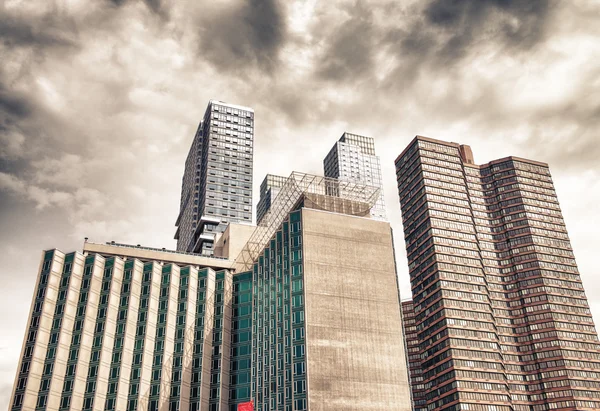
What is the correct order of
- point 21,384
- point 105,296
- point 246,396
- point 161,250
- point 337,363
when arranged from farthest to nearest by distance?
1. point 161,250
2. point 105,296
3. point 246,396
4. point 21,384
5. point 337,363

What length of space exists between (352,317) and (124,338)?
5325 centimetres

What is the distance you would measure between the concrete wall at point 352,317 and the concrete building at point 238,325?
22cm

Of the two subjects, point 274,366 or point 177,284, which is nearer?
point 274,366

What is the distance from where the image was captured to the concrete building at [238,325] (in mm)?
108688

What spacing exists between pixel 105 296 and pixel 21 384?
2551 cm

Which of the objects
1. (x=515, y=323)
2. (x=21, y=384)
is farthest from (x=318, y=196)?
Answer: (x=515, y=323)

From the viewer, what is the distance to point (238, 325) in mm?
138500

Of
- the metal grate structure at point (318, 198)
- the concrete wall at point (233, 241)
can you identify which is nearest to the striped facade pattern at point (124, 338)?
the concrete wall at point (233, 241)

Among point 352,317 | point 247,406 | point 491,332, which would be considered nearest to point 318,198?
point 352,317

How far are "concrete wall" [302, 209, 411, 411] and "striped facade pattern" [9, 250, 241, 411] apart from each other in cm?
3209

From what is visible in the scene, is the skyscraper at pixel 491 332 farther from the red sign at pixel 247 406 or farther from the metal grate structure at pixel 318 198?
the red sign at pixel 247 406

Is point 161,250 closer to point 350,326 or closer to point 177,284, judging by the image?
point 177,284

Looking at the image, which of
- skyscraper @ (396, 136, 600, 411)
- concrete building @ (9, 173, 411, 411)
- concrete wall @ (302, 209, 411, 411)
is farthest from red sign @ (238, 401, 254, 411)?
skyscraper @ (396, 136, 600, 411)

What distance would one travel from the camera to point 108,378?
407 feet
